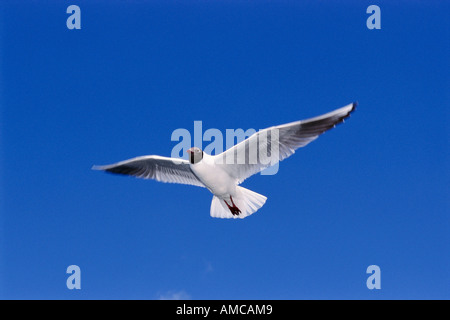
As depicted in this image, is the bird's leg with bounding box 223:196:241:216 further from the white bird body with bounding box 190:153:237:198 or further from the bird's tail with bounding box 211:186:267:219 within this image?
the white bird body with bounding box 190:153:237:198

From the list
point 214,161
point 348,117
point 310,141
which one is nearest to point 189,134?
point 214,161

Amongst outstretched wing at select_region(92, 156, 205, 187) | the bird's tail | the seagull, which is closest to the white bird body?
the seagull

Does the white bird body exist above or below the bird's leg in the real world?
above

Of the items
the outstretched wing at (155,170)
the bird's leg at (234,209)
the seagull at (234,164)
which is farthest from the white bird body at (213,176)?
the outstretched wing at (155,170)

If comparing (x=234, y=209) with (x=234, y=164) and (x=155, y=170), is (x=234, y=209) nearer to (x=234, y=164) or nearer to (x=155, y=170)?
(x=234, y=164)

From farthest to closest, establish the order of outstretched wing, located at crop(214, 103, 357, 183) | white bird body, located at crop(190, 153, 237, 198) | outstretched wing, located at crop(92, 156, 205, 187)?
outstretched wing, located at crop(92, 156, 205, 187)
white bird body, located at crop(190, 153, 237, 198)
outstretched wing, located at crop(214, 103, 357, 183)

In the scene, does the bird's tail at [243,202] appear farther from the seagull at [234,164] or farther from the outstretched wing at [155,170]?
the outstretched wing at [155,170]
